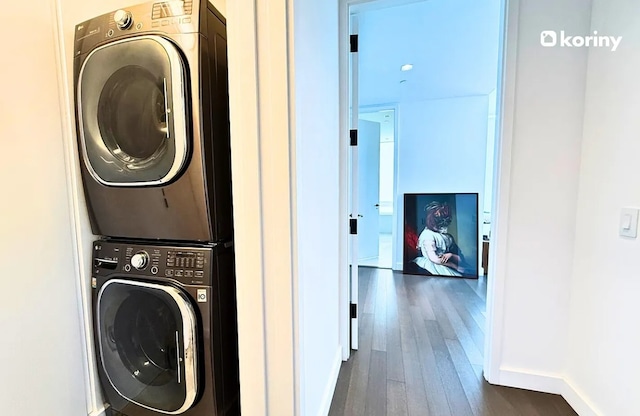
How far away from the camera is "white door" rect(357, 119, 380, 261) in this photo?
166 inches

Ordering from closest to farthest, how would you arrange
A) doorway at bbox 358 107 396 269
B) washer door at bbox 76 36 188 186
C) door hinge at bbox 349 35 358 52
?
1. washer door at bbox 76 36 188 186
2. door hinge at bbox 349 35 358 52
3. doorway at bbox 358 107 396 269

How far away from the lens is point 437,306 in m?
2.85

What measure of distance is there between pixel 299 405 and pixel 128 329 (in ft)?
2.79

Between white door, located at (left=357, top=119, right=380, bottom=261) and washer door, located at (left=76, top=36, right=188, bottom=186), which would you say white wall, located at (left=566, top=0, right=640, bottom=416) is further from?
white door, located at (left=357, top=119, right=380, bottom=261)

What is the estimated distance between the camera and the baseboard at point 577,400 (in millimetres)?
1418

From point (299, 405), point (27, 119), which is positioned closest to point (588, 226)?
point (299, 405)

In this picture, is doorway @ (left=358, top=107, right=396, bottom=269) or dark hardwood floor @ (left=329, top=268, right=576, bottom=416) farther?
doorway @ (left=358, top=107, right=396, bottom=269)

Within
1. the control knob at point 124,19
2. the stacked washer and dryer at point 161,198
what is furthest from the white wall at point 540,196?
the control knob at point 124,19

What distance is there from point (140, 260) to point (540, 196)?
2.01 m

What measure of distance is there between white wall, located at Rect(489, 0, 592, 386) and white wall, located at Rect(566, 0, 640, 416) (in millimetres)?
53

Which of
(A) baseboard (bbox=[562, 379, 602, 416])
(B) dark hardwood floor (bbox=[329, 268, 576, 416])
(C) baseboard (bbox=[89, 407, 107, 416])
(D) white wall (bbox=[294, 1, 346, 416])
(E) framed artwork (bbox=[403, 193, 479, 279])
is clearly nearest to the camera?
(D) white wall (bbox=[294, 1, 346, 416])

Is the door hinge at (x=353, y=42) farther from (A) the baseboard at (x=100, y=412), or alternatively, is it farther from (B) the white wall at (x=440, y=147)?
(A) the baseboard at (x=100, y=412)

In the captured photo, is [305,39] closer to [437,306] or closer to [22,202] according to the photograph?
[22,202]

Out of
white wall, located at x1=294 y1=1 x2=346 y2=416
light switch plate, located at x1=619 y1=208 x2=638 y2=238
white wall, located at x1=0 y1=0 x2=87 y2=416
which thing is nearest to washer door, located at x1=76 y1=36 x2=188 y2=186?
white wall, located at x1=0 y1=0 x2=87 y2=416
